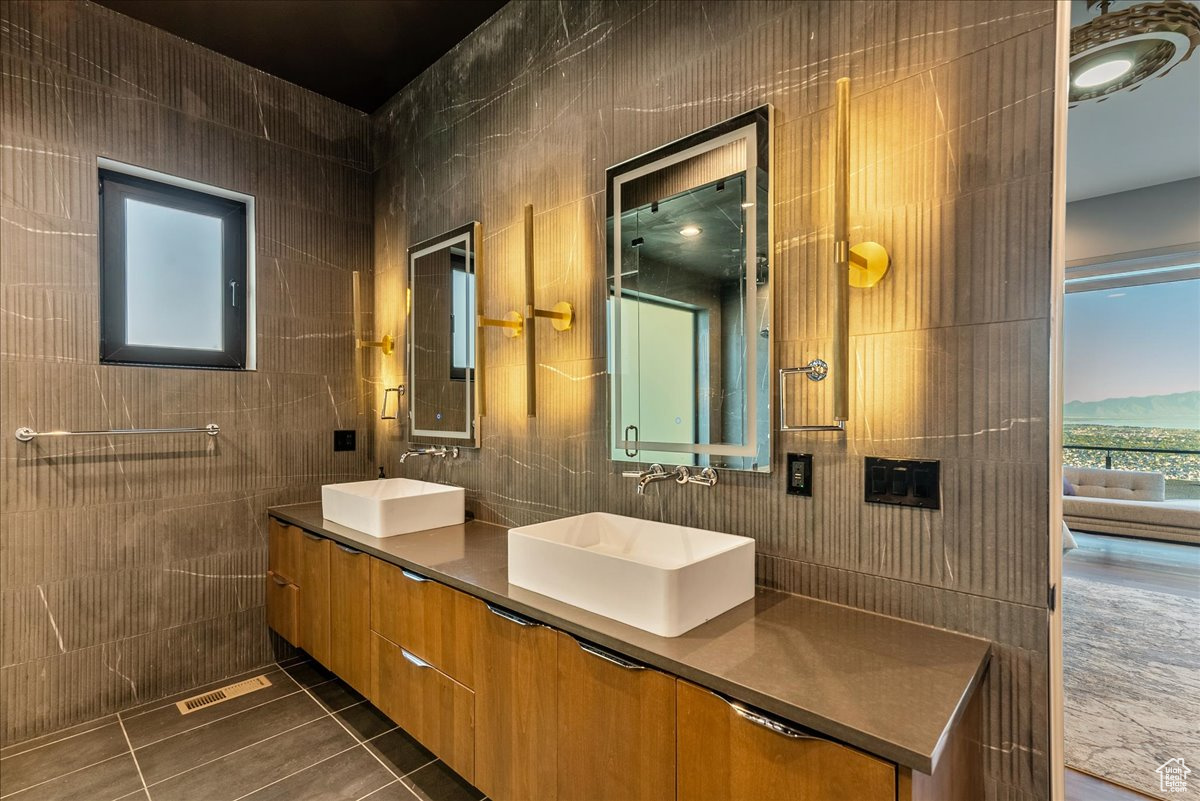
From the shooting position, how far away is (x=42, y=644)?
2133mm

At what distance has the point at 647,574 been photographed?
3.91ft

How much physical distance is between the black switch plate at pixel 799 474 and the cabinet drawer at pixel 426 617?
88cm

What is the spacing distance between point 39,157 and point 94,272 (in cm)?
44

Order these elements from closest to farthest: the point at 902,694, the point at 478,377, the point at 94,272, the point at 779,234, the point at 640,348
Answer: the point at 902,694 < the point at 779,234 < the point at 640,348 < the point at 478,377 < the point at 94,272

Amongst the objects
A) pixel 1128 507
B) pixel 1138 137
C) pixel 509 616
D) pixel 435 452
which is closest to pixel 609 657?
pixel 509 616

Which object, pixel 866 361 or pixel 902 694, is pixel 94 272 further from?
pixel 902 694

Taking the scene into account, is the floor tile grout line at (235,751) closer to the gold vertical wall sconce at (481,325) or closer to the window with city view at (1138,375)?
the gold vertical wall sconce at (481,325)

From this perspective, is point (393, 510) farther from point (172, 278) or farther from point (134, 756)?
point (172, 278)

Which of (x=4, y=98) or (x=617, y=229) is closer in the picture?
(x=617, y=229)

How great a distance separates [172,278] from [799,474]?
9.10ft

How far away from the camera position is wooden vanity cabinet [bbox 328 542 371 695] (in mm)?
1996

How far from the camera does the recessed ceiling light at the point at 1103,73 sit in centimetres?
206

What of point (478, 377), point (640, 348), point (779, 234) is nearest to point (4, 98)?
point (478, 377)

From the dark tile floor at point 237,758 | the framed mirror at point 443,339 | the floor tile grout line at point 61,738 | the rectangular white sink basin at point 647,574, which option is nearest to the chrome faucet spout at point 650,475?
the rectangular white sink basin at point 647,574
